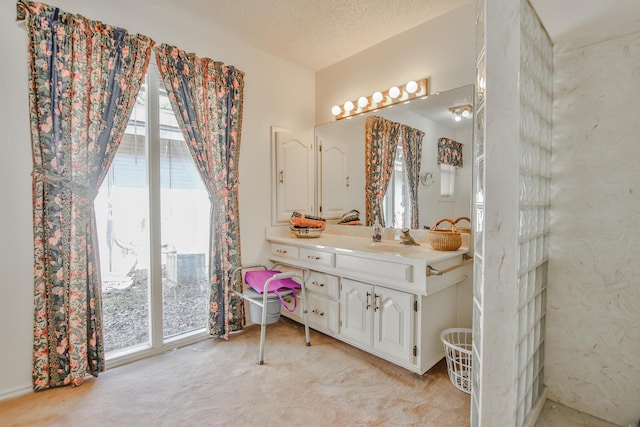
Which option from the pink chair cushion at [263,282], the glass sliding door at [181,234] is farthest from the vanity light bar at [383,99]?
the pink chair cushion at [263,282]

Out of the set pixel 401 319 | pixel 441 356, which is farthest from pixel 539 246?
pixel 441 356

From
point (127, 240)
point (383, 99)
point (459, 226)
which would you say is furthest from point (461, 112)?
point (127, 240)

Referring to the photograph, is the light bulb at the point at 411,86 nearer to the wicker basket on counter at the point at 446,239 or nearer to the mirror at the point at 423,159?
the mirror at the point at 423,159

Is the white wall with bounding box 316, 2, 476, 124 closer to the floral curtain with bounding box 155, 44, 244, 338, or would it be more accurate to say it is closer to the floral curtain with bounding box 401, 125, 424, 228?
the floral curtain with bounding box 401, 125, 424, 228

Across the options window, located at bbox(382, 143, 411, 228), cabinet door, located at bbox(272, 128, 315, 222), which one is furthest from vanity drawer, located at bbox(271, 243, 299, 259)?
window, located at bbox(382, 143, 411, 228)

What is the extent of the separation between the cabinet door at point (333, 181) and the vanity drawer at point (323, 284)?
788 millimetres

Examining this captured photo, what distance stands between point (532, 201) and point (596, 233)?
1.81 feet

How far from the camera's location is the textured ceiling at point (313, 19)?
7.05 ft

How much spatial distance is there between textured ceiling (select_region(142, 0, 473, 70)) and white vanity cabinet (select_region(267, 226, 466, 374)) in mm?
1795

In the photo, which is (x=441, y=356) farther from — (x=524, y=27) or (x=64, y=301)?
(x=64, y=301)

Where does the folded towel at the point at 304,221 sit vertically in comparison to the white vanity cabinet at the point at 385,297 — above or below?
above

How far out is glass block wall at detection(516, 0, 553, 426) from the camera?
1.20m

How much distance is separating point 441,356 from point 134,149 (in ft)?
8.78

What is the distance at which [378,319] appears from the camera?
2066 millimetres
